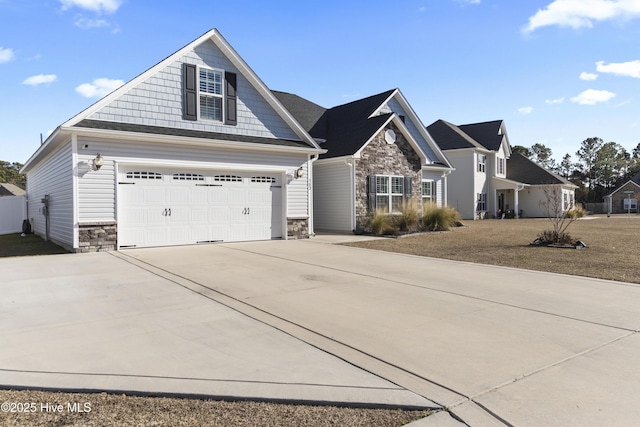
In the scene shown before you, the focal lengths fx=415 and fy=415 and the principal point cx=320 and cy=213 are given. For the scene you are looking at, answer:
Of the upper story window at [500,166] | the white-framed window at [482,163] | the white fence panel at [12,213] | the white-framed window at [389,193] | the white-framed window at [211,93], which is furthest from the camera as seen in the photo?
→ the upper story window at [500,166]

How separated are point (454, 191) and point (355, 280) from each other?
84.1 ft

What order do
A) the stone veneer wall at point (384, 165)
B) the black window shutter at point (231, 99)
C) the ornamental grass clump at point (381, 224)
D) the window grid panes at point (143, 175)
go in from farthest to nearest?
1. the stone veneer wall at point (384, 165)
2. the ornamental grass clump at point (381, 224)
3. the black window shutter at point (231, 99)
4. the window grid panes at point (143, 175)

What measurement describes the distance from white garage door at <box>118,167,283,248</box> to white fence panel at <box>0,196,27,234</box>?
15930 millimetres

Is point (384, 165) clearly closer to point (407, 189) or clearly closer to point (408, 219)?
point (407, 189)

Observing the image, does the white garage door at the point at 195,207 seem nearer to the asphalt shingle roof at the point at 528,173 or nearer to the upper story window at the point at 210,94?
the upper story window at the point at 210,94

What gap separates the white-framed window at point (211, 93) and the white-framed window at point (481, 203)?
2287 cm

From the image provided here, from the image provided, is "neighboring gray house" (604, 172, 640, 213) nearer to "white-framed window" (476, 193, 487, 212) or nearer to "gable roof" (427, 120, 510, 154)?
"gable roof" (427, 120, 510, 154)

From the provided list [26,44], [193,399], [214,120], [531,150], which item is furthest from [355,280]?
[531,150]

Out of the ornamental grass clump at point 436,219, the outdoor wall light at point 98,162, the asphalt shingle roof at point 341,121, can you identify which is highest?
the asphalt shingle roof at point 341,121

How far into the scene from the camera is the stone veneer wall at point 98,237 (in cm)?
1147

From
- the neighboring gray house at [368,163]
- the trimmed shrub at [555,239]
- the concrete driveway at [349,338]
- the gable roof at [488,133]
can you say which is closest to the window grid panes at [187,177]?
the concrete driveway at [349,338]

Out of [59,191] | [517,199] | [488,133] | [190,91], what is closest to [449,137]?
[488,133]

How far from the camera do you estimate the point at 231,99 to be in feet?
47.0

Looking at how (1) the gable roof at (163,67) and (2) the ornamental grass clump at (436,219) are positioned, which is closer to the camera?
(1) the gable roof at (163,67)
